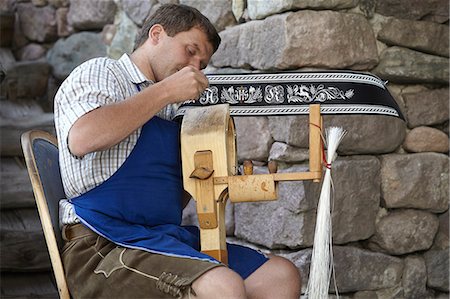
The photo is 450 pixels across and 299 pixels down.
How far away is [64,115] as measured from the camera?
2.03m

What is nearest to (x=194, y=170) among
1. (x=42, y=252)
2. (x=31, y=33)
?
(x=42, y=252)

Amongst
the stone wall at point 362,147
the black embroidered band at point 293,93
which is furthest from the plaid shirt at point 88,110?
the stone wall at point 362,147

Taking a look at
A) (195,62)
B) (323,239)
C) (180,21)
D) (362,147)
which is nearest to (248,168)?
(323,239)

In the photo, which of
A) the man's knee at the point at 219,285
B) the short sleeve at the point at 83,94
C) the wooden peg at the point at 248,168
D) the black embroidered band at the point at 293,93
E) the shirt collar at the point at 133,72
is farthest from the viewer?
the black embroidered band at the point at 293,93

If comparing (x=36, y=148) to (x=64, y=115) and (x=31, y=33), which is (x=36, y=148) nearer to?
(x=64, y=115)

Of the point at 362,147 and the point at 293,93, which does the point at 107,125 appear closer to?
the point at 293,93

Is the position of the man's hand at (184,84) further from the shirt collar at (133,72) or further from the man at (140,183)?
the shirt collar at (133,72)

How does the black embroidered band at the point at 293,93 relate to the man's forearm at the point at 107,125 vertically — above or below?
below

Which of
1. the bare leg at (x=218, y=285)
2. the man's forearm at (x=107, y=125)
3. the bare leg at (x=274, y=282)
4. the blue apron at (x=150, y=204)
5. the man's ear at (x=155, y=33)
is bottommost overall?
the bare leg at (x=274, y=282)

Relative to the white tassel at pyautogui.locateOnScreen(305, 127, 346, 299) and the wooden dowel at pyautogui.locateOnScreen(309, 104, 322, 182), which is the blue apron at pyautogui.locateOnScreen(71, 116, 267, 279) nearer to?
the white tassel at pyautogui.locateOnScreen(305, 127, 346, 299)

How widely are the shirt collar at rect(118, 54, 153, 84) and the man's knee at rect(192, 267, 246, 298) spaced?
0.59 meters

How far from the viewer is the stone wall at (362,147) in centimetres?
286

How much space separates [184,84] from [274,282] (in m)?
0.57

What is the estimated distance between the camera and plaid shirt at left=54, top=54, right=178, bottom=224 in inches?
80.0
